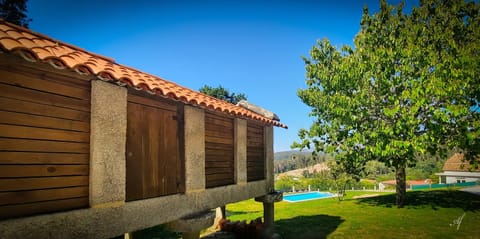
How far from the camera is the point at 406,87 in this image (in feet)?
48.5

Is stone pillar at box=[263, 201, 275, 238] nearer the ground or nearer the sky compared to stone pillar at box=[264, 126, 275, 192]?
nearer the ground

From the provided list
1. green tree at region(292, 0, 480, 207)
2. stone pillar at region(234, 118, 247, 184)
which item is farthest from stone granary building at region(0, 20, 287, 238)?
green tree at region(292, 0, 480, 207)

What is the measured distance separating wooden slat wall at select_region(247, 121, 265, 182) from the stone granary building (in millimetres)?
2447

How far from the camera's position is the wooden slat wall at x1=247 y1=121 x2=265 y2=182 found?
914 cm

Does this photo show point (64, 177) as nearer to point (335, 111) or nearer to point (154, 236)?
point (154, 236)

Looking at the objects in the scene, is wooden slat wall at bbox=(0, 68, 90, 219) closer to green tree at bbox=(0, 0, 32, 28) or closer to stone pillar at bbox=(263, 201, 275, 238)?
stone pillar at bbox=(263, 201, 275, 238)

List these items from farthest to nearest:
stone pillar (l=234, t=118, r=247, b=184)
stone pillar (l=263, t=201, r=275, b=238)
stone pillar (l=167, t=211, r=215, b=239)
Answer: stone pillar (l=263, t=201, r=275, b=238), stone pillar (l=234, t=118, r=247, b=184), stone pillar (l=167, t=211, r=215, b=239)

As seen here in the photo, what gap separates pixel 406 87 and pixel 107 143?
1537 centimetres

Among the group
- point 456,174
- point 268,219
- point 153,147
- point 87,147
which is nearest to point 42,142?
point 87,147

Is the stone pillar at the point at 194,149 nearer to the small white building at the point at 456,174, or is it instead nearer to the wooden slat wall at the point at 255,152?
the wooden slat wall at the point at 255,152

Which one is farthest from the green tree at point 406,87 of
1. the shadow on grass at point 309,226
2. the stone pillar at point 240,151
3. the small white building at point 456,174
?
the small white building at point 456,174

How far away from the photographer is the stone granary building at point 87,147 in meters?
3.40

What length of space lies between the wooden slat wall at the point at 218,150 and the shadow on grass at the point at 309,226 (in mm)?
5944

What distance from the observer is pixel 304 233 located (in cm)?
1234
